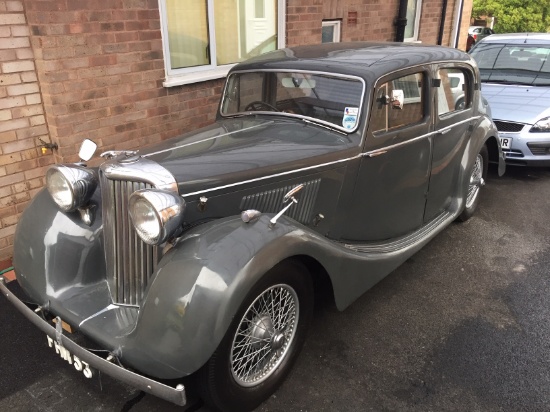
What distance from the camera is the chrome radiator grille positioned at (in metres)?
2.31

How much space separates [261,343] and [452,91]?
271 centimetres

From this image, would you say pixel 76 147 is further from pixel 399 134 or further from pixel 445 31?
pixel 445 31

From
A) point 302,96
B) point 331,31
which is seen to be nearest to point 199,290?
point 302,96

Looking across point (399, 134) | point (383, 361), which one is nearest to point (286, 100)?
point (399, 134)

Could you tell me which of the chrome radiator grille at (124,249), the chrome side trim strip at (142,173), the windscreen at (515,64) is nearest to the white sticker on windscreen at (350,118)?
the chrome side trim strip at (142,173)

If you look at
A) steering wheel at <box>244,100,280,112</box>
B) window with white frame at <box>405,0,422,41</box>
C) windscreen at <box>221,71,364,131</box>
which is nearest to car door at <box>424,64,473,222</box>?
windscreen at <box>221,71,364,131</box>

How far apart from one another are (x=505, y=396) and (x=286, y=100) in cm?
224

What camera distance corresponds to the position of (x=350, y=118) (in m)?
2.95

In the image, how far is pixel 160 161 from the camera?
8.11 ft

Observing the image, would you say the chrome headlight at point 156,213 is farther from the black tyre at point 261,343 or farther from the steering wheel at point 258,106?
the steering wheel at point 258,106

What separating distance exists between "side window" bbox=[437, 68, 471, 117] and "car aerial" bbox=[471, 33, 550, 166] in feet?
6.41

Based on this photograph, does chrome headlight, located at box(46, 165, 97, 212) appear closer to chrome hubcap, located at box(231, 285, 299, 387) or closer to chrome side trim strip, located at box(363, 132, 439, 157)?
chrome hubcap, located at box(231, 285, 299, 387)

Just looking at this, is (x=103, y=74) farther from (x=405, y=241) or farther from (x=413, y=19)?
(x=413, y=19)

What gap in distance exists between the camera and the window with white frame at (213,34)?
15.3ft
